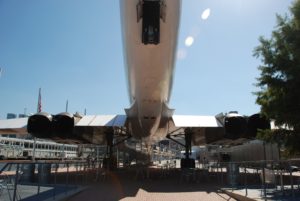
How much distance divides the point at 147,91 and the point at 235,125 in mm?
5115

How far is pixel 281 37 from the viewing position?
762cm

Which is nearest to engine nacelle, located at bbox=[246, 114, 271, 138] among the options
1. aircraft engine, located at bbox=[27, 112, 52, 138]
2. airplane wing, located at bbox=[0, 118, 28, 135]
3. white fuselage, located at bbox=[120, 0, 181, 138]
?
white fuselage, located at bbox=[120, 0, 181, 138]

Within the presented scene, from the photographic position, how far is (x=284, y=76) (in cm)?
769

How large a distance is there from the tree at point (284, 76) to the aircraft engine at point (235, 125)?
671 cm

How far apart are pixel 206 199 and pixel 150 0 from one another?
5102 millimetres

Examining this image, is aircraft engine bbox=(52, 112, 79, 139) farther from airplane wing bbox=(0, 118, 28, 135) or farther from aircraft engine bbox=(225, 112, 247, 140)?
→ aircraft engine bbox=(225, 112, 247, 140)

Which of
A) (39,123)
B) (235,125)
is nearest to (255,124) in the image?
(235,125)

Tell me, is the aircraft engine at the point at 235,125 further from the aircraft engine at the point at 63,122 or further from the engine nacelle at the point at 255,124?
the aircraft engine at the point at 63,122

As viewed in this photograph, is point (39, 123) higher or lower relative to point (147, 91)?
lower

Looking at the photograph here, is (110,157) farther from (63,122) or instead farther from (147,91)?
(147,91)

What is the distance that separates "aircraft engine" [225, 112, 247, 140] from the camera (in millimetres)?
14719

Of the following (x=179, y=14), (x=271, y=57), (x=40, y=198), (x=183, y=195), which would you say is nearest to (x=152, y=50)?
(x=179, y=14)

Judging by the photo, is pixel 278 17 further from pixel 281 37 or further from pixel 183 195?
pixel 183 195

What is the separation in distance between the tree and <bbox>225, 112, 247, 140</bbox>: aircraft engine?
6.71 meters
